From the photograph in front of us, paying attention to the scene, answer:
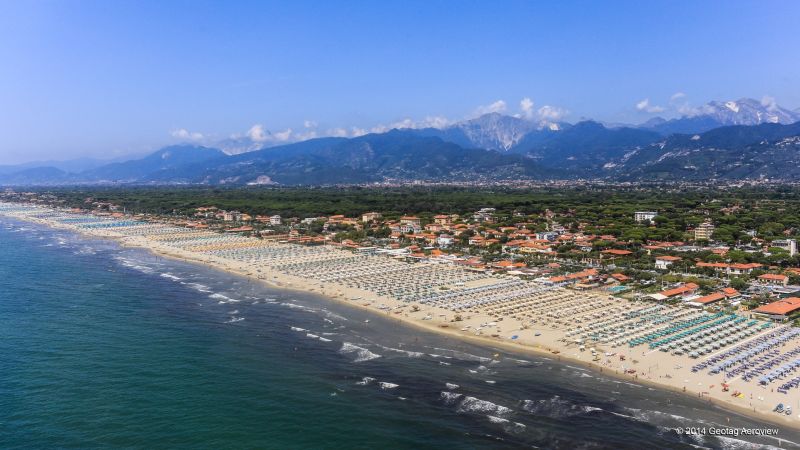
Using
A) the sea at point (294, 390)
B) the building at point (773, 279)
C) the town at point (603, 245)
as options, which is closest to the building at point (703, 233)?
the town at point (603, 245)

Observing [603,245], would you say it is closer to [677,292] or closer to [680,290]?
[680,290]

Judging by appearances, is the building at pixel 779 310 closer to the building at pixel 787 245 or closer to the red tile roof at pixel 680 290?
the red tile roof at pixel 680 290

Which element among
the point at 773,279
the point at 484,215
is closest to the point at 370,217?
the point at 484,215

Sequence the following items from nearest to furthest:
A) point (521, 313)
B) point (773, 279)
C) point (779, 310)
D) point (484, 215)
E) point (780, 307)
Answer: point (779, 310) < point (780, 307) < point (521, 313) < point (773, 279) < point (484, 215)

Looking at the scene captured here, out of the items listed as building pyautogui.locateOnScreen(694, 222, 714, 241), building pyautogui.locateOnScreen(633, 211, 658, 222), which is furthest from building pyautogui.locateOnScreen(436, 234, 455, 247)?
building pyautogui.locateOnScreen(633, 211, 658, 222)

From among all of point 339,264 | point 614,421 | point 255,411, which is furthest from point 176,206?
point 614,421

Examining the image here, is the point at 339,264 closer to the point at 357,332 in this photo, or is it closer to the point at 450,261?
the point at 450,261
